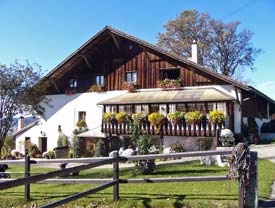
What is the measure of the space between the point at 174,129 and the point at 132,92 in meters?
4.97

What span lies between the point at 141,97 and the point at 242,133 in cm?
676

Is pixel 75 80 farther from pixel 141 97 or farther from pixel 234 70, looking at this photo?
pixel 234 70

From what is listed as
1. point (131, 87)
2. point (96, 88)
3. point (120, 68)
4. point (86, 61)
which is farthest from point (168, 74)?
point (86, 61)

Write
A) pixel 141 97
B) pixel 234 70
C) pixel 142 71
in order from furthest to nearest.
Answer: pixel 234 70 < pixel 142 71 < pixel 141 97

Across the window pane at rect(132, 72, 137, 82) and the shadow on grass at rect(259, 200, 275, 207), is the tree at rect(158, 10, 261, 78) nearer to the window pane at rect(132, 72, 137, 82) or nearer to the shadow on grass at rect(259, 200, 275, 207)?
the window pane at rect(132, 72, 137, 82)

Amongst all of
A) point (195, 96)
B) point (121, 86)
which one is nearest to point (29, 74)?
point (121, 86)

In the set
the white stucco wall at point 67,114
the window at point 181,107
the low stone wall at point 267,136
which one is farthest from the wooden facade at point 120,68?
the low stone wall at point 267,136

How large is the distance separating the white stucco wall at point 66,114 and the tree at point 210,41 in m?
A: 15.8

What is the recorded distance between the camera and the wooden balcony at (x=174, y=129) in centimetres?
2019

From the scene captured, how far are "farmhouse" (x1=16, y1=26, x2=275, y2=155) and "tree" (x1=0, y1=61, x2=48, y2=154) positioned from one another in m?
2.36

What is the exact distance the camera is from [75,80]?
2798cm

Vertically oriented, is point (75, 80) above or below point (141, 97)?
above

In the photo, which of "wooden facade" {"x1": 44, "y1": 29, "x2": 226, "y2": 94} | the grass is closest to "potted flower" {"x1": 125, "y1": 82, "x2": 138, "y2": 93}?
"wooden facade" {"x1": 44, "y1": 29, "x2": 226, "y2": 94}

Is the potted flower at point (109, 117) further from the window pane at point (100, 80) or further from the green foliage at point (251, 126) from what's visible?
the green foliage at point (251, 126)
